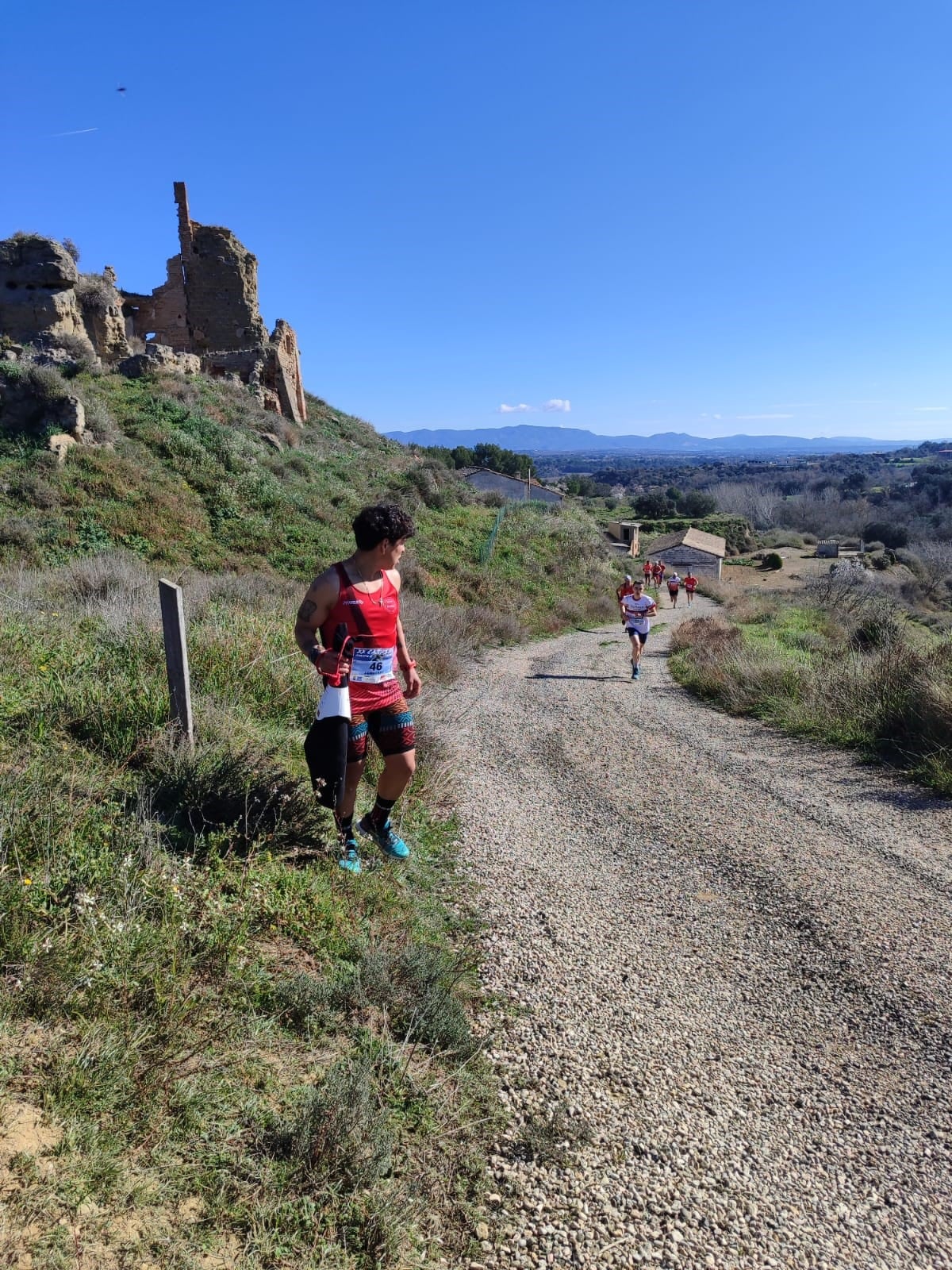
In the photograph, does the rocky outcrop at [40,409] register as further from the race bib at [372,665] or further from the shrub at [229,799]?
the race bib at [372,665]

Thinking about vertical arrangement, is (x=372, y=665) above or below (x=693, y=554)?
above

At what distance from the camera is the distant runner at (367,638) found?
3498mm

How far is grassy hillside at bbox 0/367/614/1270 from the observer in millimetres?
1869

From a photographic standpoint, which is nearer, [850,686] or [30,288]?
[850,686]

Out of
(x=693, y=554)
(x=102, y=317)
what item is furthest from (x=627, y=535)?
(x=102, y=317)


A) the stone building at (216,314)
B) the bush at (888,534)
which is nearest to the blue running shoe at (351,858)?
the stone building at (216,314)

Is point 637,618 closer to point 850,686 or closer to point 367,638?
point 850,686

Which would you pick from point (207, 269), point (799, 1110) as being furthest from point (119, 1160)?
point (207, 269)

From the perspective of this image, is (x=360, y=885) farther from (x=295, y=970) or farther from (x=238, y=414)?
(x=238, y=414)

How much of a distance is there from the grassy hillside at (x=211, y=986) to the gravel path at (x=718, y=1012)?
305 mm

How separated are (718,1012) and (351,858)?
1.83m

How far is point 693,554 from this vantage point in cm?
4669

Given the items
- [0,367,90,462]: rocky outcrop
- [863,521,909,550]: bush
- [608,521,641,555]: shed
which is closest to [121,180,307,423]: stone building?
[0,367,90,462]: rocky outcrop

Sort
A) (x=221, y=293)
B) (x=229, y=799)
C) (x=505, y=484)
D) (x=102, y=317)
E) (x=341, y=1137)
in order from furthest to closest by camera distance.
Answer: (x=505, y=484) → (x=221, y=293) → (x=102, y=317) → (x=229, y=799) → (x=341, y=1137)
